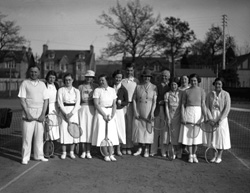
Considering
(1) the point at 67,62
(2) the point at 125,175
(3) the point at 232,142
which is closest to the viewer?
(2) the point at 125,175

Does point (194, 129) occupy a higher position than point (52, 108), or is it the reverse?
point (52, 108)

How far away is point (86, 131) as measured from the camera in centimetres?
789

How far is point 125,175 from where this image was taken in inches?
250

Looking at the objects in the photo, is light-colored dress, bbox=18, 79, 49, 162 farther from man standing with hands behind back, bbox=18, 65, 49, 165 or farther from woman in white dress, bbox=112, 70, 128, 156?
woman in white dress, bbox=112, 70, 128, 156

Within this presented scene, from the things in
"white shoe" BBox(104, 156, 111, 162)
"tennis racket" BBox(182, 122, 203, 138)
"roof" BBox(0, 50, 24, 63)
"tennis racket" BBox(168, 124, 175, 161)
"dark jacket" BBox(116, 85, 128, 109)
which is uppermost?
"roof" BBox(0, 50, 24, 63)

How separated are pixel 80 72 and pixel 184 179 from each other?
3264 inches

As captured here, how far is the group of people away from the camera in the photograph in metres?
7.38

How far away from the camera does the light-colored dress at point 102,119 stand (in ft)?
25.2

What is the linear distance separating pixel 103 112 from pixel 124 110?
89cm

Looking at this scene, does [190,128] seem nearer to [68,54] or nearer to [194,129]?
[194,129]

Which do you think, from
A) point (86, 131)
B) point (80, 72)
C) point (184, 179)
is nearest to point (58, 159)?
point (86, 131)

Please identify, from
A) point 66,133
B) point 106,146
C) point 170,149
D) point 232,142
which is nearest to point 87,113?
point 66,133

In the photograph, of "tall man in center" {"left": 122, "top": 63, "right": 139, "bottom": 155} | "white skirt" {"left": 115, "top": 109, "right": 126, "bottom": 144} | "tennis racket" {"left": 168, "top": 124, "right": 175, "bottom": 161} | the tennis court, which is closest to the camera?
the tennis court

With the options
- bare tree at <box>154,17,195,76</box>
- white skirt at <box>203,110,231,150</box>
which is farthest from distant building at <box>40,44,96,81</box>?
white skirt at <box>203,110,231,150</box>
